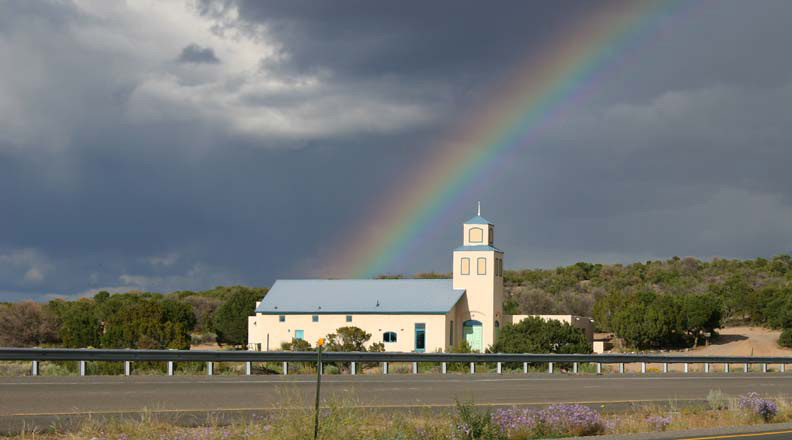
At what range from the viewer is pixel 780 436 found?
16.4 metres

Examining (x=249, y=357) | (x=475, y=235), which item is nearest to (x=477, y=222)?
(x=475, y=235)

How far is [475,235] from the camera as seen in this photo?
77.6 meters

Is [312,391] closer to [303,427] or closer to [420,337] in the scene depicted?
[303,427]

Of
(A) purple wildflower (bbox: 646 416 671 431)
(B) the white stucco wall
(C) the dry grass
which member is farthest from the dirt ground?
(C) the dry grass

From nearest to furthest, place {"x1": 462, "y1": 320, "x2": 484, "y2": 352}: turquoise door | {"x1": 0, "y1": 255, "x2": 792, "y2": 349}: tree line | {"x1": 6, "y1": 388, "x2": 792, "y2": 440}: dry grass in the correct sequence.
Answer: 1. {"x1": 6, "y1": 388, "x2": 792, "y2": 440}: dry grass
2. {"x1": 0, "y1": 255, "x2": 792, "y2": 349}: tree line
3. {"x1": 462, "y1": 320, "x2": 484, "y2": 352}: turquoise door

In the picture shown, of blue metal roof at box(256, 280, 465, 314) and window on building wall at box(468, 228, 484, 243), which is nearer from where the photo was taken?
blue metal roof at box(256, 280, 465, 314)

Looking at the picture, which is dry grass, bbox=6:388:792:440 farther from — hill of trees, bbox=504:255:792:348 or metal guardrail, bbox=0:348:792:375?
hill of trees, bbox=504:255:792:348

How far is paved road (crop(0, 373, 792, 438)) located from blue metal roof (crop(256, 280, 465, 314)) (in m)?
40.6

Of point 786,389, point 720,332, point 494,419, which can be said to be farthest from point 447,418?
point 720,332

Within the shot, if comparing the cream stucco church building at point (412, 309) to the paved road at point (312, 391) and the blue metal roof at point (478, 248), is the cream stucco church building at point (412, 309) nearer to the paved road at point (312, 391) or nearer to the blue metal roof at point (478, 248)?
the blue metal roof at point (478, 248)

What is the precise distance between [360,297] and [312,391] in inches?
2161

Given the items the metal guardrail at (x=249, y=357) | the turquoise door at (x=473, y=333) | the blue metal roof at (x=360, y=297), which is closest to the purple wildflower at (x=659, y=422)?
the metal guardrail at (x=249, y=357)

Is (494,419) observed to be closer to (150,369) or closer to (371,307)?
(150,369)

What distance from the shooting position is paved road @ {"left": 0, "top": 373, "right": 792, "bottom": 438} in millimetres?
18359
